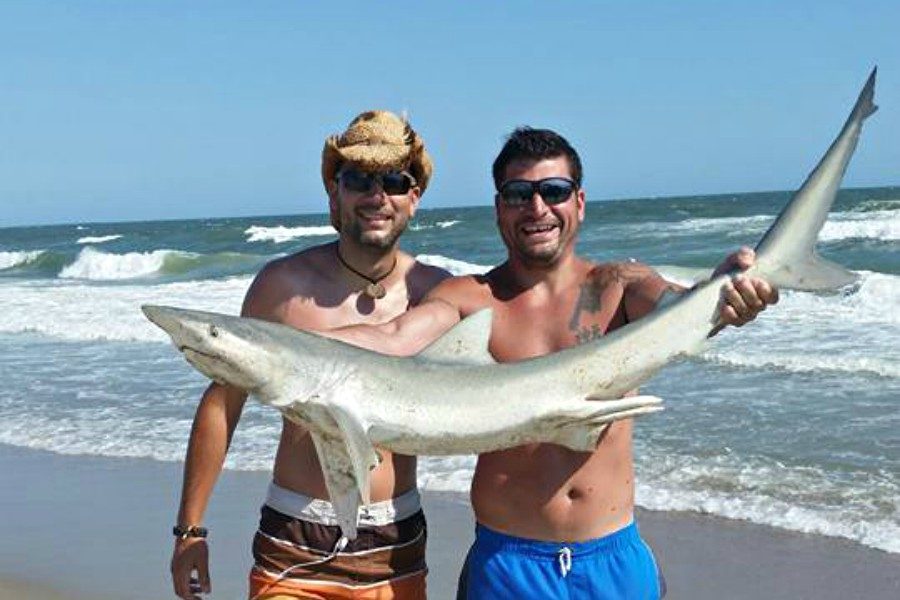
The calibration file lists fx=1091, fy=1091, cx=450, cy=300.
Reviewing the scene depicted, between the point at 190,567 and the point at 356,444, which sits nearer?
the point at 356,444

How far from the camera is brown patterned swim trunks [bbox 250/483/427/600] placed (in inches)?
133

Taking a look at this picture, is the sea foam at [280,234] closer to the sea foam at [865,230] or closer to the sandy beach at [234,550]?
the sea foam at [865,230]

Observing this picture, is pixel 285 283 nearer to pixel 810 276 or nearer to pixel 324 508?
pixel 324 508

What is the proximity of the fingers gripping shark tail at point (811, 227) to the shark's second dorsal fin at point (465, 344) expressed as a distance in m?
0.79

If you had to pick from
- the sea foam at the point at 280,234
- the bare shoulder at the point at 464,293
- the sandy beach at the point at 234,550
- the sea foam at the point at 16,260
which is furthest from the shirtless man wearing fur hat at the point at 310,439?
the sea foam at the point at 280,234

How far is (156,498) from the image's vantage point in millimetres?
7211

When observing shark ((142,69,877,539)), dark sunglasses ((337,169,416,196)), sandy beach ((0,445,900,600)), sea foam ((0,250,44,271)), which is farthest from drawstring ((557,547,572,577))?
sea foam ((0,250,44,271))

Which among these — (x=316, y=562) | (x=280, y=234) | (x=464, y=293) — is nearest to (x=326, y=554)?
(x=316, y=562)

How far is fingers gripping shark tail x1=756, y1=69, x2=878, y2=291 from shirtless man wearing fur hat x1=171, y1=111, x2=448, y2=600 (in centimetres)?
112

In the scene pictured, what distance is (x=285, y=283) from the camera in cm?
354

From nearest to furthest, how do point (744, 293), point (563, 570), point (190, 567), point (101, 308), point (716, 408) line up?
1. point (744, 293)
2. point (563, 570)
3. point (190, 567)
4. point (716, 408)
5. point (101, 308)

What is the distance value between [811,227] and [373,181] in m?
1.30

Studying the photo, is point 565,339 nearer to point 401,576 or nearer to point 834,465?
point 401,576

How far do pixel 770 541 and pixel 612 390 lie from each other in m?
3.40
